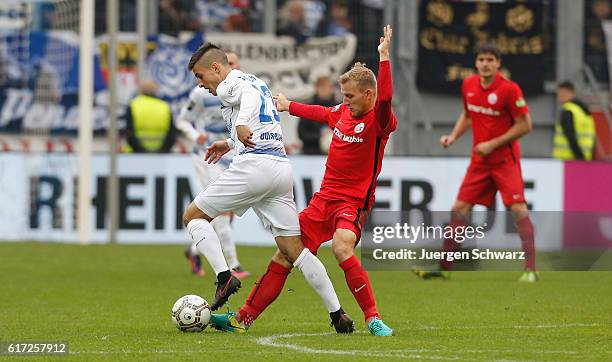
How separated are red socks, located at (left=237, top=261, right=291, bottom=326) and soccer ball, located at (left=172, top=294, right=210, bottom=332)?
0.28 meters

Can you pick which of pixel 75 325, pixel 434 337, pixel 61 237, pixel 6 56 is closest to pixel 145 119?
pixel 61 237

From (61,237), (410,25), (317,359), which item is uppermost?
(410,25)

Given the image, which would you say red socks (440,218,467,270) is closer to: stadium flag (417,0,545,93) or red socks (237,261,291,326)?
red socks (237,261,291,326)

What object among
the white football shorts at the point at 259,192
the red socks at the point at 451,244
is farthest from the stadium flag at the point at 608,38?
the white football shorts at the point at 259,192

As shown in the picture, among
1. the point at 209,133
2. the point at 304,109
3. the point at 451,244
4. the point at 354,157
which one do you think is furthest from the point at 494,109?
the point at 354,157

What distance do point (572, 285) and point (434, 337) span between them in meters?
5.16

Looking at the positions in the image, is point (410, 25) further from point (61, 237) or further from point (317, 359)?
point (317, 359)

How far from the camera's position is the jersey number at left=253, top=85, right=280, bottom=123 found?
9.58m

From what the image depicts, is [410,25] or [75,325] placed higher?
[410,25]

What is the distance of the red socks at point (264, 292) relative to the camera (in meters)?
9.66

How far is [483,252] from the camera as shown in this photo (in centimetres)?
1269

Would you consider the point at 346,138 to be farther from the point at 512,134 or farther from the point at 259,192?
the point at 512,134

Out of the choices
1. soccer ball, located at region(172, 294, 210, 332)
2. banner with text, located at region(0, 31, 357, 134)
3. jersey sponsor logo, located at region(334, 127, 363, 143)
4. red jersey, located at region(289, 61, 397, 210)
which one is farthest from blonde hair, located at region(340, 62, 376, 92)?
banner with text, located at region(0, 31, 357, 134)

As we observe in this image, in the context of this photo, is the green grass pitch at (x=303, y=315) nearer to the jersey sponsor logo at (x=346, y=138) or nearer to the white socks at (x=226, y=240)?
the white socks at (x=226, y=240)
